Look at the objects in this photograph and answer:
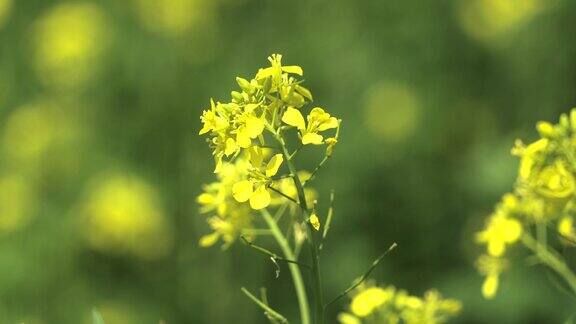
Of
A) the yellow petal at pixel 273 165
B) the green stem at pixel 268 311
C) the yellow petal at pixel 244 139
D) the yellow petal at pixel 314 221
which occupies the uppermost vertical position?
the yellow petal at pixel 244 139

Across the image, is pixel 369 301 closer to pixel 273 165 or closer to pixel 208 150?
pixel 273 165

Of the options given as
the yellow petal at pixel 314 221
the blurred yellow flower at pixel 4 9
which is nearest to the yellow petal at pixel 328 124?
the yellow petal at pixel 314 221

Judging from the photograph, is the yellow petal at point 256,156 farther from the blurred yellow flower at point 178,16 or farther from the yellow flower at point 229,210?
the blurred yellow flower at point 178,16

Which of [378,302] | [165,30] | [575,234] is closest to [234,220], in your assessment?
[378,302]

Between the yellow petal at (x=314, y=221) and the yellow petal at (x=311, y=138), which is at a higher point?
the yellow petal at (x=311, y=138)

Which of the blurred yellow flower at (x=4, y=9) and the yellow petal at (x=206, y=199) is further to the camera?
the blurred yellow flower at (x=4, y=9)

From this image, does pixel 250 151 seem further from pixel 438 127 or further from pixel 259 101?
pixel 438 127

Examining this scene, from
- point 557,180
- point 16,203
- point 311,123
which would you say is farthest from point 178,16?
point 311,123

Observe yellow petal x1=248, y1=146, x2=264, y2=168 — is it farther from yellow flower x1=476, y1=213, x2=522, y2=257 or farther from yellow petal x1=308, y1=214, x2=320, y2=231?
yellow flower x1=476, y1=213, x2=522, y2=257
